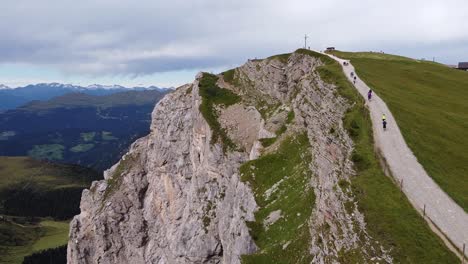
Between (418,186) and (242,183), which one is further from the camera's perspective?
(242,183)

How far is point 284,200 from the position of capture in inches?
1715

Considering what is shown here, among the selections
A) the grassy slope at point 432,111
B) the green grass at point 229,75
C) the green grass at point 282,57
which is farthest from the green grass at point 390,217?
the green grass at point 229,75

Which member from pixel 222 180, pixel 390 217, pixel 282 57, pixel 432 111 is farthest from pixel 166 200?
pixel 390 217

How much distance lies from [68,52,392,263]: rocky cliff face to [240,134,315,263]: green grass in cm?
50

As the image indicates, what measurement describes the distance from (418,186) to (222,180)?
1625 inches

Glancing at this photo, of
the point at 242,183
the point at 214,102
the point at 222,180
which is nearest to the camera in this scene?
the point at 242,183

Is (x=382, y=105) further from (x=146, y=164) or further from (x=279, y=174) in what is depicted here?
(x=146, y=164)

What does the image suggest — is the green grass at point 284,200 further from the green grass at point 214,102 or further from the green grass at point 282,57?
the green grass at point 282,57

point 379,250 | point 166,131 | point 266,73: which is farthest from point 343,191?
point 166,131

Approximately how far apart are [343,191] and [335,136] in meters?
10.9

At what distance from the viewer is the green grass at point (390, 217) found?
86.4ft

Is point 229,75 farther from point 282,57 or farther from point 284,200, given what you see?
point 284,200

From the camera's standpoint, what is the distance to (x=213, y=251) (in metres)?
66.4

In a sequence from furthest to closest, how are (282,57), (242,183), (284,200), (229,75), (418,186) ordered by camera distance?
(229,75) → (282,57) → (242,183) → (284,200) → (418,186)
